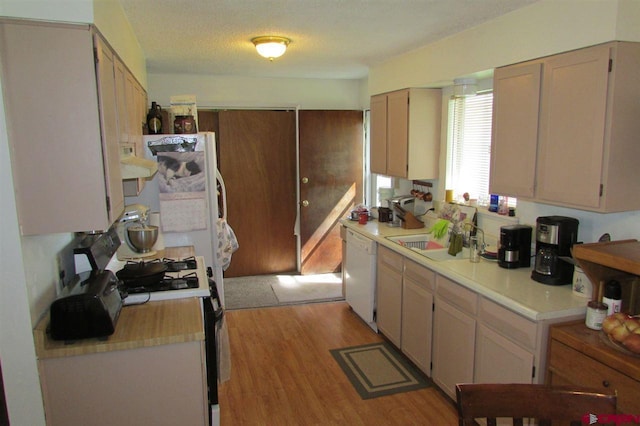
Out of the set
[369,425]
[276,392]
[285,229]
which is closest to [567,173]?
[369,425]

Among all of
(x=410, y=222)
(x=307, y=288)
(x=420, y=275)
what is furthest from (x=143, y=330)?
(x=307, y=288)

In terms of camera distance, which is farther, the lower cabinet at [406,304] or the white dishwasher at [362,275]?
the white dishwasher at [362,275]

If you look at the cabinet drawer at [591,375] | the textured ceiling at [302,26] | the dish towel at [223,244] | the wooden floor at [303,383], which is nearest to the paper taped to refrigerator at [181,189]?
the dish towel at [223,244]

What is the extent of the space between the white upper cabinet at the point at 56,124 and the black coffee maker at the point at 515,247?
2188 mm

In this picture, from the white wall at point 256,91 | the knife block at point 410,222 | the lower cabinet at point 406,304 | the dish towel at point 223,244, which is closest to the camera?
the lower cabinet at point 406,304

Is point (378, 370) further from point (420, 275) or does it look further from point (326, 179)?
point (326, 179)

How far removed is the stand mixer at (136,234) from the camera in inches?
125

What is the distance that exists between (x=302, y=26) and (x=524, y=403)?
99.3 inches

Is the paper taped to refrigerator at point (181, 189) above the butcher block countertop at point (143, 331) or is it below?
above

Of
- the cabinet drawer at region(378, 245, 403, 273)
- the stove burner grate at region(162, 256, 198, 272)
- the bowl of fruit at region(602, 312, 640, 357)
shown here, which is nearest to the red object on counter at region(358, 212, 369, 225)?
the cabinet drawer at region(378, 245, 403, 273)

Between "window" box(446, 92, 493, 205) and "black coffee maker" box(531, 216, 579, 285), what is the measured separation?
90cm

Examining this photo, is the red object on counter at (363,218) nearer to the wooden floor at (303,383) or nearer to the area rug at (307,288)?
the wooden floor at (303,383)

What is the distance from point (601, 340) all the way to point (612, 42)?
1333 millimetres

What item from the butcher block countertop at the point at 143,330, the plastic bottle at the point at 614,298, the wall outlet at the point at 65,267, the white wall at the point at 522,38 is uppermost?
the white wall at the point at 522,38
